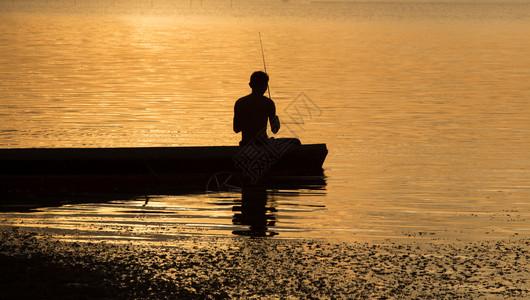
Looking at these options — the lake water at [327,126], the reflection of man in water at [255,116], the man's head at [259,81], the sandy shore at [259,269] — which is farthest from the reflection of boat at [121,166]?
the sandy shore at [259,269]

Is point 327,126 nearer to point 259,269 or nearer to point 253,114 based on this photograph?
point 253,114

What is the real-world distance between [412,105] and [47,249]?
18336 mm

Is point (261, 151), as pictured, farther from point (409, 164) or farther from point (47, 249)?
point (47, 249)

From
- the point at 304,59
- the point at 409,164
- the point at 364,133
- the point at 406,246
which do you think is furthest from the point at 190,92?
the point at 406,246

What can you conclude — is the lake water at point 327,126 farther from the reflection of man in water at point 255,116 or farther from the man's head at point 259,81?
the man's head at point 259,81

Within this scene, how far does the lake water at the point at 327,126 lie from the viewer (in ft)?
34.3

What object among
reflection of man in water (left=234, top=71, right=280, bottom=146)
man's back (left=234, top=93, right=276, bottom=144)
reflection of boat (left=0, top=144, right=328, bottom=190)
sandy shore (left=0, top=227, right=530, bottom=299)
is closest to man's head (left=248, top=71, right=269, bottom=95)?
reflection of man in water (left=234, top=71, right=280, bottom=146)

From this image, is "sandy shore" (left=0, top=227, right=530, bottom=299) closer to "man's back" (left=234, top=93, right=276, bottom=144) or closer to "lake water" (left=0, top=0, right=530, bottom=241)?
"lake water" (left=0, top=0, right=530, bottom=241)

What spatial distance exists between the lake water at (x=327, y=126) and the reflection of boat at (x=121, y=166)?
95 cm

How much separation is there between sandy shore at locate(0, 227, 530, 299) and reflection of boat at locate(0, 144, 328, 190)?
3.66 m

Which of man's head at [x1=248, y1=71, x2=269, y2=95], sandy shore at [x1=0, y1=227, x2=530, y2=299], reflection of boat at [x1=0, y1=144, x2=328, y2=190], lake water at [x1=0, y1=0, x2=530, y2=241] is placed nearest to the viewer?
sandy shore at [x1=0, y1=227, x2=530, y2=299]

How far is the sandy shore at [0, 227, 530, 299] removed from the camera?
23.4 ft

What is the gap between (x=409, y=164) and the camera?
15.7 metres

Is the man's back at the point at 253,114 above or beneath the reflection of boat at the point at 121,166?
above
